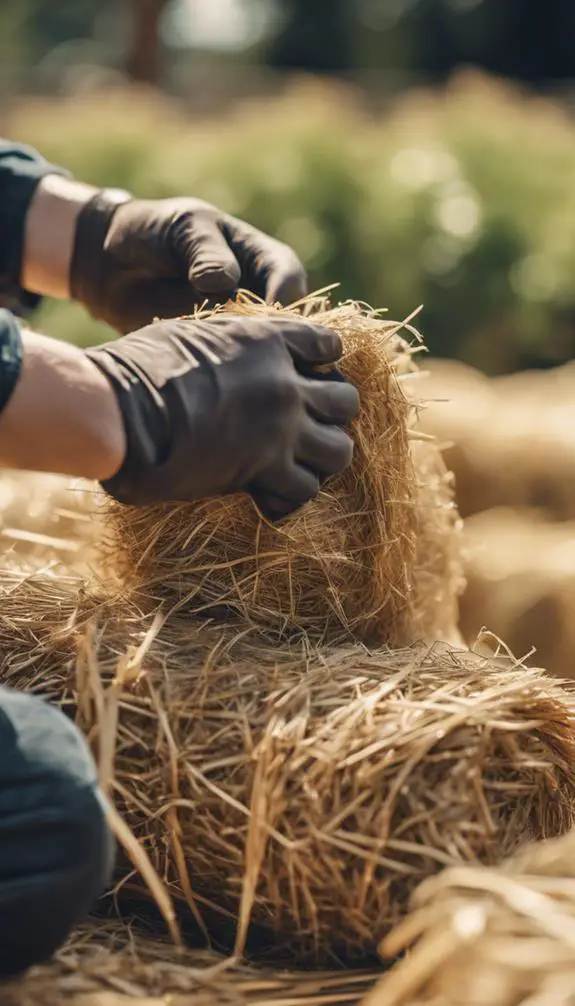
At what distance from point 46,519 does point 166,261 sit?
54cm

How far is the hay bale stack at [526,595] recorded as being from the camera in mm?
2188

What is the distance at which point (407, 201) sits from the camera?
559cm

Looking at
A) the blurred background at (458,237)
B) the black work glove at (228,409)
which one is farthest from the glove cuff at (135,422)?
the blurred background at (458,237)

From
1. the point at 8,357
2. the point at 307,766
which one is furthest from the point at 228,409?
the point at 307,766

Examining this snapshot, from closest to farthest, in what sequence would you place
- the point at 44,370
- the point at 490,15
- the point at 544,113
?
the point at 44,370
the point at 544,113
the point at 490,15

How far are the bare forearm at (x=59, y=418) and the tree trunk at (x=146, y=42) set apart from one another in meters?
9.22

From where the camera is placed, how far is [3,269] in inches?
76.6

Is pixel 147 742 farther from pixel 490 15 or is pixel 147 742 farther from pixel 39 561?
pixel 490 15

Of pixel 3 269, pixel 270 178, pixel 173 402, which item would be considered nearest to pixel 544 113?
pixel 270 178

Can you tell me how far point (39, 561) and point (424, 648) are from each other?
66 centimetres

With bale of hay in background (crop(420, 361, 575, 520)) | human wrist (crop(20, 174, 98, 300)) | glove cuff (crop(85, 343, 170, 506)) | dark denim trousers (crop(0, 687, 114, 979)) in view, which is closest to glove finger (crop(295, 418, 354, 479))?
glove cuff (crop(85, 343, 170, 506))

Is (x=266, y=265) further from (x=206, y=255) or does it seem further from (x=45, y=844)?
(x=45, y=844)

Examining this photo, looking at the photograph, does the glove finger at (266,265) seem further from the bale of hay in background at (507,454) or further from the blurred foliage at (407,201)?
the blurred foliage at (407,201)

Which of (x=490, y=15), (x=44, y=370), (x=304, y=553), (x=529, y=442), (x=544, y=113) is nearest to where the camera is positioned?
(x=44, y=370)
